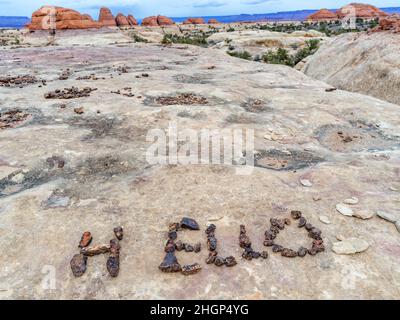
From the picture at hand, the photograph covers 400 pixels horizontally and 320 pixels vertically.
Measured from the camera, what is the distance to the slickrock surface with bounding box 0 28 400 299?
357 cm

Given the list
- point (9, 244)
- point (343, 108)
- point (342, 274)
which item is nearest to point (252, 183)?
point (342, 274)

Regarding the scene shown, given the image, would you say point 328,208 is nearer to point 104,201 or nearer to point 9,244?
point 104,201

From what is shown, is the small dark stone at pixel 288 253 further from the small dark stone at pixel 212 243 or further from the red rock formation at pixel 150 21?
the red rock formation at pixel 150 21

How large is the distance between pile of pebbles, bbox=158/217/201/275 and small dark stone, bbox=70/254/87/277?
783 mm

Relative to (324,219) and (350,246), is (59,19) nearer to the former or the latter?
(324,219)

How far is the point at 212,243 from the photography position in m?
4.03

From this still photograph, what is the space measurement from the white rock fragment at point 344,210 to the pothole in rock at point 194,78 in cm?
885

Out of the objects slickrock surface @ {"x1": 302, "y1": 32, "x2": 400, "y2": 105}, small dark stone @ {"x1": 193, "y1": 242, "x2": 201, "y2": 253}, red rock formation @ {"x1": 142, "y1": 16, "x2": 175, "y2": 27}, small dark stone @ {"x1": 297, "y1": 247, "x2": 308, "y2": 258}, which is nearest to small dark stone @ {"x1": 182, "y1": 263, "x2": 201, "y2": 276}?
A: small dark stone @ {"x1": 193, "y1": 242, "x2": 201, "y2": 253}

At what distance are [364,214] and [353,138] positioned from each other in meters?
4.05

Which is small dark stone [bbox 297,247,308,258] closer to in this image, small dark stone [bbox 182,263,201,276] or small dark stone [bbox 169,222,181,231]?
small dark stone [bbox 182,263,201,276]

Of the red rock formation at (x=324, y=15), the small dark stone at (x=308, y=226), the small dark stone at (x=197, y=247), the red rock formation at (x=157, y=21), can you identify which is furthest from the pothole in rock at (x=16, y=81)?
the red rock formation at (x=324, y=15)

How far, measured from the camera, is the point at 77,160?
6137 mm

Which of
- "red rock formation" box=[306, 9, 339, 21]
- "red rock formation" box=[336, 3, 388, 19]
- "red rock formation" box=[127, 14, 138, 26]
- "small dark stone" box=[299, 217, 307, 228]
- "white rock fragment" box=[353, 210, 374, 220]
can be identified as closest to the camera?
"small dark stone" box=[299, 217, 307, 228]

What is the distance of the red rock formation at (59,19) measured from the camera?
6178 cm
